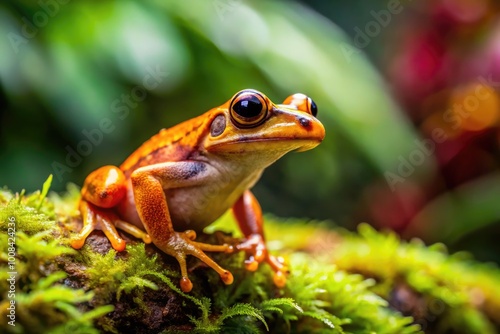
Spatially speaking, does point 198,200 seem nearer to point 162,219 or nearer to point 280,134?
point 162,219

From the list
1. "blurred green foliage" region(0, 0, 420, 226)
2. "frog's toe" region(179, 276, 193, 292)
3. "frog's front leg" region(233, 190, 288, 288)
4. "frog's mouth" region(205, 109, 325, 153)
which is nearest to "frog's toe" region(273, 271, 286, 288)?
"frog's front leg" region(233, 190, 288, 288)

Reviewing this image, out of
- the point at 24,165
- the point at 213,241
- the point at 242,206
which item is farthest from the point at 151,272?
the point at 24,165

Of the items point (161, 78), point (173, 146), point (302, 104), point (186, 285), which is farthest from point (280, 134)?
point (161, 78)

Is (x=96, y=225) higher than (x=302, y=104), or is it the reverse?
(x=302, y=104)

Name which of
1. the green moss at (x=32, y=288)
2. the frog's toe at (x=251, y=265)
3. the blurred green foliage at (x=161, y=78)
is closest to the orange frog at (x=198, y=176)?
the frog's toe at (x=251, y=265)

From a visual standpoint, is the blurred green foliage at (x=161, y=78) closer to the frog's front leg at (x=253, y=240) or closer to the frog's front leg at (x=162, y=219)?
the frog's front leg at (x=253, y=240)

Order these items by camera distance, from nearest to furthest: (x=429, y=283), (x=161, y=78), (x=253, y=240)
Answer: (x=253, y=240)
(x=429, y=283)
(x=161, y=78)

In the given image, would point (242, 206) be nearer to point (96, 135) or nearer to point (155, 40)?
A: point (155, 40)
